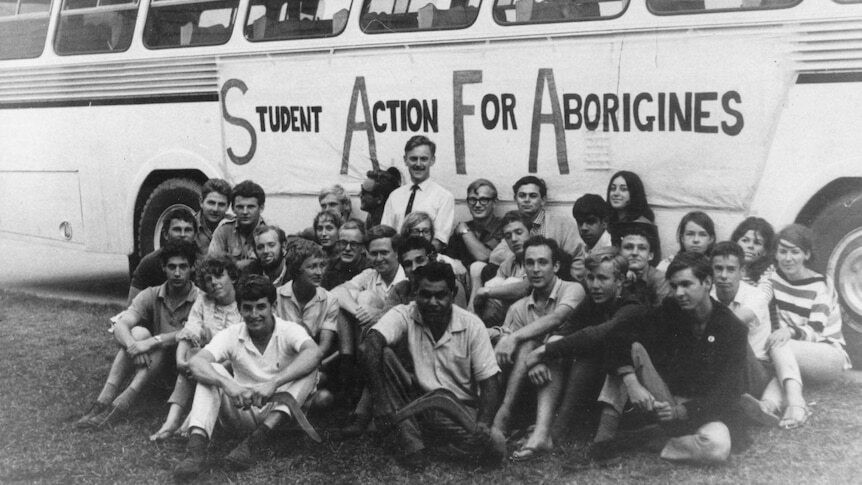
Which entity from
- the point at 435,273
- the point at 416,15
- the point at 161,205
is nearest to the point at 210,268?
the point at 435,273

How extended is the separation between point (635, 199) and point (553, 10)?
49.9 inches

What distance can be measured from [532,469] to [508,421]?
356 mm

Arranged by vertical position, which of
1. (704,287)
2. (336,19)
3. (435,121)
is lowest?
(704,287)

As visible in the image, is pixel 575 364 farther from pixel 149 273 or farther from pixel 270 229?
pixel 149 273

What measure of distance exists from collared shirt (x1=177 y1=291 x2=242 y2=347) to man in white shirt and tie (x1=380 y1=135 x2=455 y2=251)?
4.53 ft

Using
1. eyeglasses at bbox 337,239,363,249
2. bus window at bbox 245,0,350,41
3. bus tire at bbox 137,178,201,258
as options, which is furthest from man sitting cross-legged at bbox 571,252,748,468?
bus tire at bbox 137,178,201,258

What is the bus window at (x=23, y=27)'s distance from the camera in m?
8.31

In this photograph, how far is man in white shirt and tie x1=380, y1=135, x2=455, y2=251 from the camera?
20.0ft

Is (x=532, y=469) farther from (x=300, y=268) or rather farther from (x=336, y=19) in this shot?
(x=336, y=19)

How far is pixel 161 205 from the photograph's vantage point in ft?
25.8

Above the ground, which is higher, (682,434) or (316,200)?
(316,200)

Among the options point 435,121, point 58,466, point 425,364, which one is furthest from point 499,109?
point 58,466

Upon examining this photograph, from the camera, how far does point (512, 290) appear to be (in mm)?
5234

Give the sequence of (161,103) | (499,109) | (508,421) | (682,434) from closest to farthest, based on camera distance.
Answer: (682,434)
(508,421)
(499,109)
(161,103)
